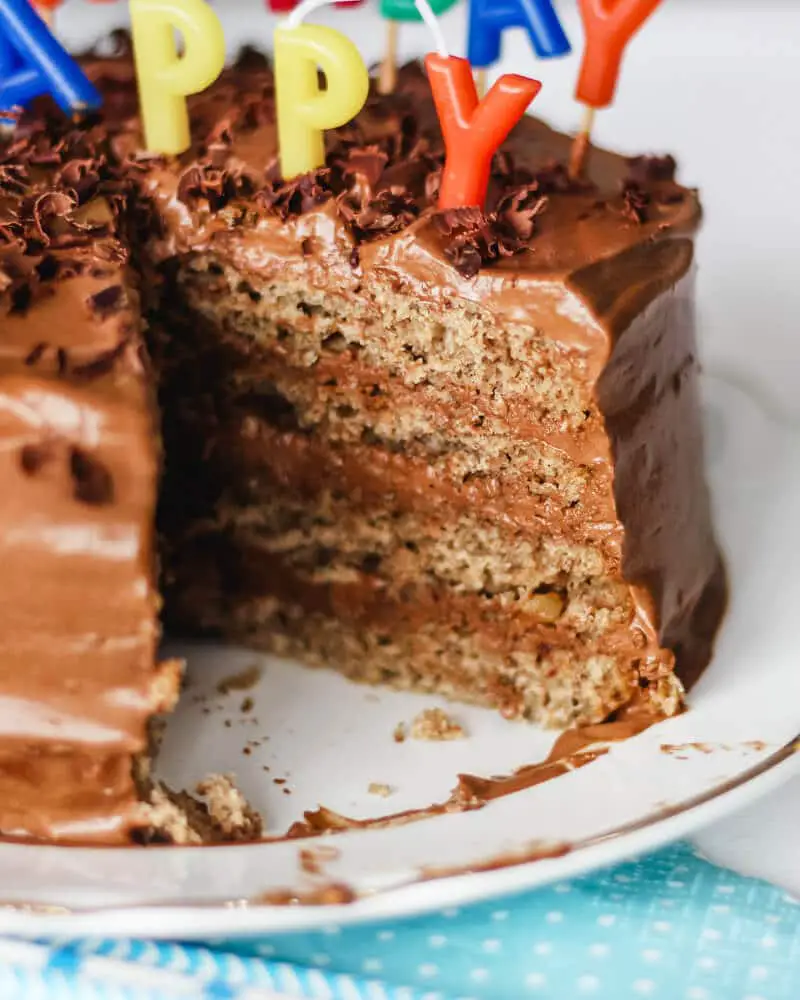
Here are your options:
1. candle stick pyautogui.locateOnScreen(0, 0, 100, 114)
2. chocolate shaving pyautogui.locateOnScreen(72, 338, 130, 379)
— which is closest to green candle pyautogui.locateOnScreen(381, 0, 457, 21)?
candle stick pyautogui.locateOnScreen(0, 0, 100, 114)

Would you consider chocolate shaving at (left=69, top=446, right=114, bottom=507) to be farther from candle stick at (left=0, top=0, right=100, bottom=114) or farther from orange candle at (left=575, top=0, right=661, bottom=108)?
orange candle at (left=575, top=0, right=661, bottom=108)

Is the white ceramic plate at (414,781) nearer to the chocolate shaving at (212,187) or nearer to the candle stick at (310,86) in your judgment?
the chocolate shaving at (212,187)

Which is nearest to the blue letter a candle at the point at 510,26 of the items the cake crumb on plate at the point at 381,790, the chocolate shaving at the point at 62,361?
the chocolate shaving at the point at 62,361

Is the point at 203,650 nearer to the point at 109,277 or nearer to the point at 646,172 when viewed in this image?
the point at 109,277

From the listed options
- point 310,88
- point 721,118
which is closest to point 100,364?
point 310,88

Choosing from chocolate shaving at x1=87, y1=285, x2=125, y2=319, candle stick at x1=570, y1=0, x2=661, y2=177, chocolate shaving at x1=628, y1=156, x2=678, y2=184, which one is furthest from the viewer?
chocolate shaving at x1=628, y1=156, x2=678, y2=184

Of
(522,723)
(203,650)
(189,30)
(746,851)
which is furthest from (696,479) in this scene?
(189,30)
